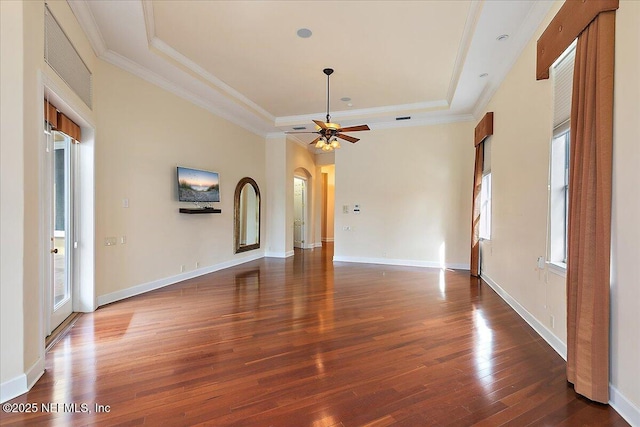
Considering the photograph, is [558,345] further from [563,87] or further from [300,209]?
[300,209]

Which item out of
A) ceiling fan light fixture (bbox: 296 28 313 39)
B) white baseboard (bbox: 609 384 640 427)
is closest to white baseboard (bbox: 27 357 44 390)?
white baseboard (bbox: 609 384 640 427)

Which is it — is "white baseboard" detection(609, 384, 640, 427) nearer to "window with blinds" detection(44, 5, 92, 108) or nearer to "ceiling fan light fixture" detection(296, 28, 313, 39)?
"ceiling fan light fixture" detection(296, 28, 313, 39)

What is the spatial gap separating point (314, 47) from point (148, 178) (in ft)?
11.0

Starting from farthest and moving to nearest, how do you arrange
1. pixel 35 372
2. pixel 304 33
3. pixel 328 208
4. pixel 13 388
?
pixel 328 208 < pixel 304 33 < pixel 35 372 < pixel 13 388

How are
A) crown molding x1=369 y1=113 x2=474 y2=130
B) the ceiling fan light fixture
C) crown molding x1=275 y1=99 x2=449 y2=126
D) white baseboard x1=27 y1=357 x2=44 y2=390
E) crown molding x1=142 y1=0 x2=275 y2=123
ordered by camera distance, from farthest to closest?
crown molding x1=369 y1=113 x2=474 y2=130, crown molding x1=275 y1=99 x2=449 y2=126, the ceiling fan light fixture, crown molding x1=142 y1=0 x2=275 y2=123, white baseboard x1=27 y1=357 x2=44 y2=390

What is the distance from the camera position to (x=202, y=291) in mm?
5227

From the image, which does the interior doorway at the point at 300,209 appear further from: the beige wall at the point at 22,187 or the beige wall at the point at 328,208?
the beige wall at the point at 22,187

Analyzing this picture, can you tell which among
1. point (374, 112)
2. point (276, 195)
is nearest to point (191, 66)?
Result: point (374, 112)

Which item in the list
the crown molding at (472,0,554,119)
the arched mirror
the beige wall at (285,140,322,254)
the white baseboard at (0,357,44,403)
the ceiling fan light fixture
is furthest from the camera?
the beige wall at (285,140,322,254)

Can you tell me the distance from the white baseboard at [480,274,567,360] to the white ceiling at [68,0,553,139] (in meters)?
3.40

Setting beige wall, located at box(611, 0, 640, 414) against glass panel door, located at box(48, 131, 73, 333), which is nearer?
beige wall, located at box(611, 0, 640, 414)

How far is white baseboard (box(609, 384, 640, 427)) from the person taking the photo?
200 centimetres

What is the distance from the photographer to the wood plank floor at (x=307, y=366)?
2.11 m

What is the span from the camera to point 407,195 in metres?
7.86
